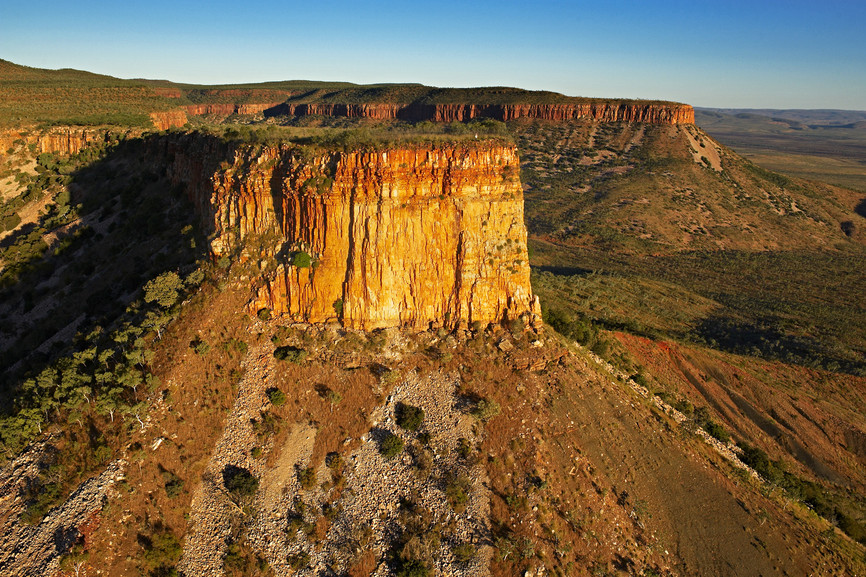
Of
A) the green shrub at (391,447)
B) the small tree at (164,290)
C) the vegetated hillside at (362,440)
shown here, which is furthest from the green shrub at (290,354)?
the small tree at (164,290)

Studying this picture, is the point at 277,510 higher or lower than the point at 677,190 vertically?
lower

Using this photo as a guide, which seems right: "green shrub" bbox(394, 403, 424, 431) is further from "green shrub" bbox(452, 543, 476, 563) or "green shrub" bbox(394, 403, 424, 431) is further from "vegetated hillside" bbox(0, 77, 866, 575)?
"green shrub" bbox(452, 543, 476, 563)

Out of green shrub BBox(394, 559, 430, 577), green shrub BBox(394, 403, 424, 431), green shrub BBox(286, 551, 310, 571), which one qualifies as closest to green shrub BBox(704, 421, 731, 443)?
green shrub BBox(394, 403, 424, 431)

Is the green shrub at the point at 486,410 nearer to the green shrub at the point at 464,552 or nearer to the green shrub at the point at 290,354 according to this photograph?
the green shrub at the point at 464,552

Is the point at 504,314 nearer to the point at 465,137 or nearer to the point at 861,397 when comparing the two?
the point at 465,137

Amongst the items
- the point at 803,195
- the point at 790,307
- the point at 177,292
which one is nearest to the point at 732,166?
the point at 803,195

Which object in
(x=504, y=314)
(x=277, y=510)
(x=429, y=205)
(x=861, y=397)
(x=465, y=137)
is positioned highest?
(x=465, y=137)

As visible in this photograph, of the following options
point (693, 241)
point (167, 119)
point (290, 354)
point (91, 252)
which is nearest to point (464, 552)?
point (290, 354)
